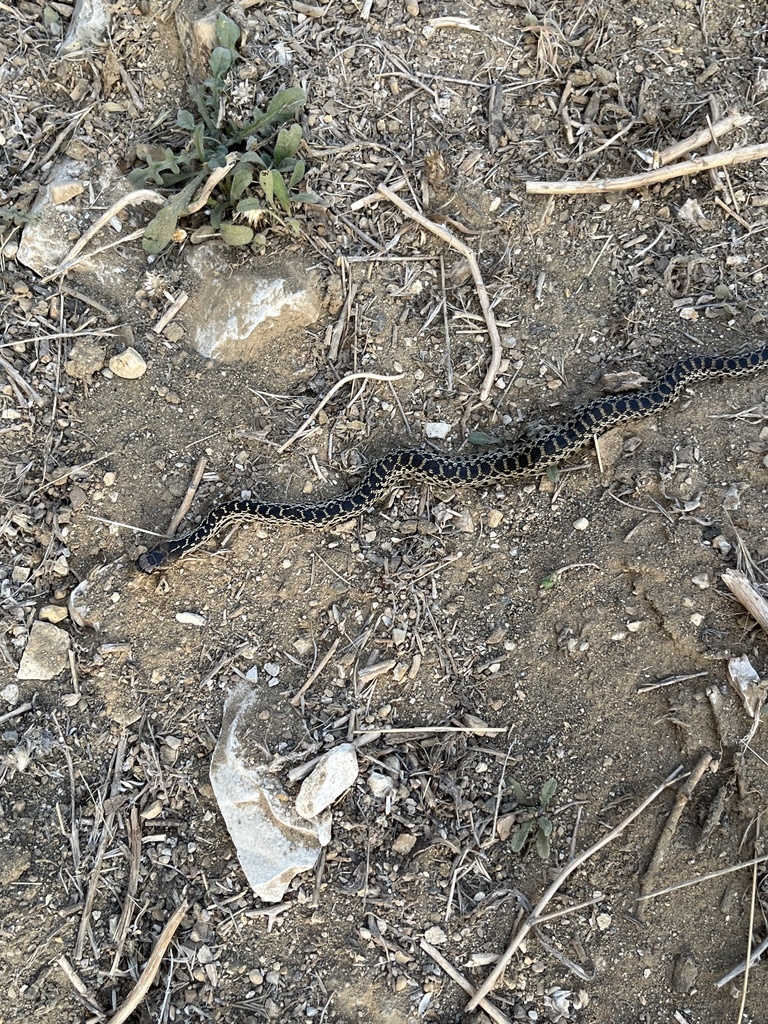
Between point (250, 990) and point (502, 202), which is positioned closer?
point (250, 990)

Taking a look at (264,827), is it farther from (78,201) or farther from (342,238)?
(78,201)

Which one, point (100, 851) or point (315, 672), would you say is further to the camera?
point (315, 672)

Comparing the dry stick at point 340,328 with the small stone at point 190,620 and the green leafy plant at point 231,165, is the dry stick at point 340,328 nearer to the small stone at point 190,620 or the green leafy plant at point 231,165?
the green leafy plant at point 231,165

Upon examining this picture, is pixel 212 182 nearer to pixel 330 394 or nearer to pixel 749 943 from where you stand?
pixel 330 394

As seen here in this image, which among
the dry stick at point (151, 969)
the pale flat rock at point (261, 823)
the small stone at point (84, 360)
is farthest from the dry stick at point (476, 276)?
the dry stick at point (151, 969)

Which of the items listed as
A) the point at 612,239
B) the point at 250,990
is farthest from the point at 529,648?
the point at 612,239

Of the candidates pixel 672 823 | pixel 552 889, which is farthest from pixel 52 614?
pixel 672 823

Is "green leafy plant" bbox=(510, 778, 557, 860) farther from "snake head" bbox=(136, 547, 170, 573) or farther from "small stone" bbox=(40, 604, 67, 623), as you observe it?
"small stone" bbox=(40, 604, 67, 623)
